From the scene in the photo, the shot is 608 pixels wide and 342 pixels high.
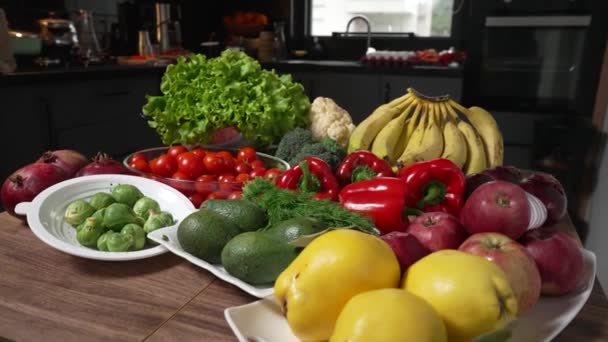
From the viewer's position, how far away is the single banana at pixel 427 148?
3.51 feet

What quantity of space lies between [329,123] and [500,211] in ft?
2.44

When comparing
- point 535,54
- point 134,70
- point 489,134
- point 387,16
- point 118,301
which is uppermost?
point 387,16

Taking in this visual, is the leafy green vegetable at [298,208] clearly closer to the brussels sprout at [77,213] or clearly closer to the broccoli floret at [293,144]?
the brussels sprout at [77,213]

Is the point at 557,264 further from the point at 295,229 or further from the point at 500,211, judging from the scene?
the point at 295,229

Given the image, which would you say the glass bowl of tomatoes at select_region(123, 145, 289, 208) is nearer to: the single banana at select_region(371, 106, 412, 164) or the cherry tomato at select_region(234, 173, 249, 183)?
the cherry tomato at select_region(234, 173, 249, 183)

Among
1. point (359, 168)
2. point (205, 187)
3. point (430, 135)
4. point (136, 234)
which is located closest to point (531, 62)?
point (430, 135)

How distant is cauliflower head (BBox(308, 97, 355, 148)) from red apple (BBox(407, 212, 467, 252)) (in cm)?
66

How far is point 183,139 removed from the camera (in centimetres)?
124

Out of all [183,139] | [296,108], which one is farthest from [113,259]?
[296,108]

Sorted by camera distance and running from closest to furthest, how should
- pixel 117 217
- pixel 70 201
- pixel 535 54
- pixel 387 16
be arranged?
1. pixel 117 217
2. pixel 70 201
3. pixel 535 54
4. pixel 387 16

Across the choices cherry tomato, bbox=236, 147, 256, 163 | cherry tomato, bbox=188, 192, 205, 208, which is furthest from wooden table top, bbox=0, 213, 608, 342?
cherry tomato, bbox=236, 147, 256, 163

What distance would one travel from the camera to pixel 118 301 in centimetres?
56

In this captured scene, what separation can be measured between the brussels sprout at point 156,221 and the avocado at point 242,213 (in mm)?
77

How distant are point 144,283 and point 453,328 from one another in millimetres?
403
